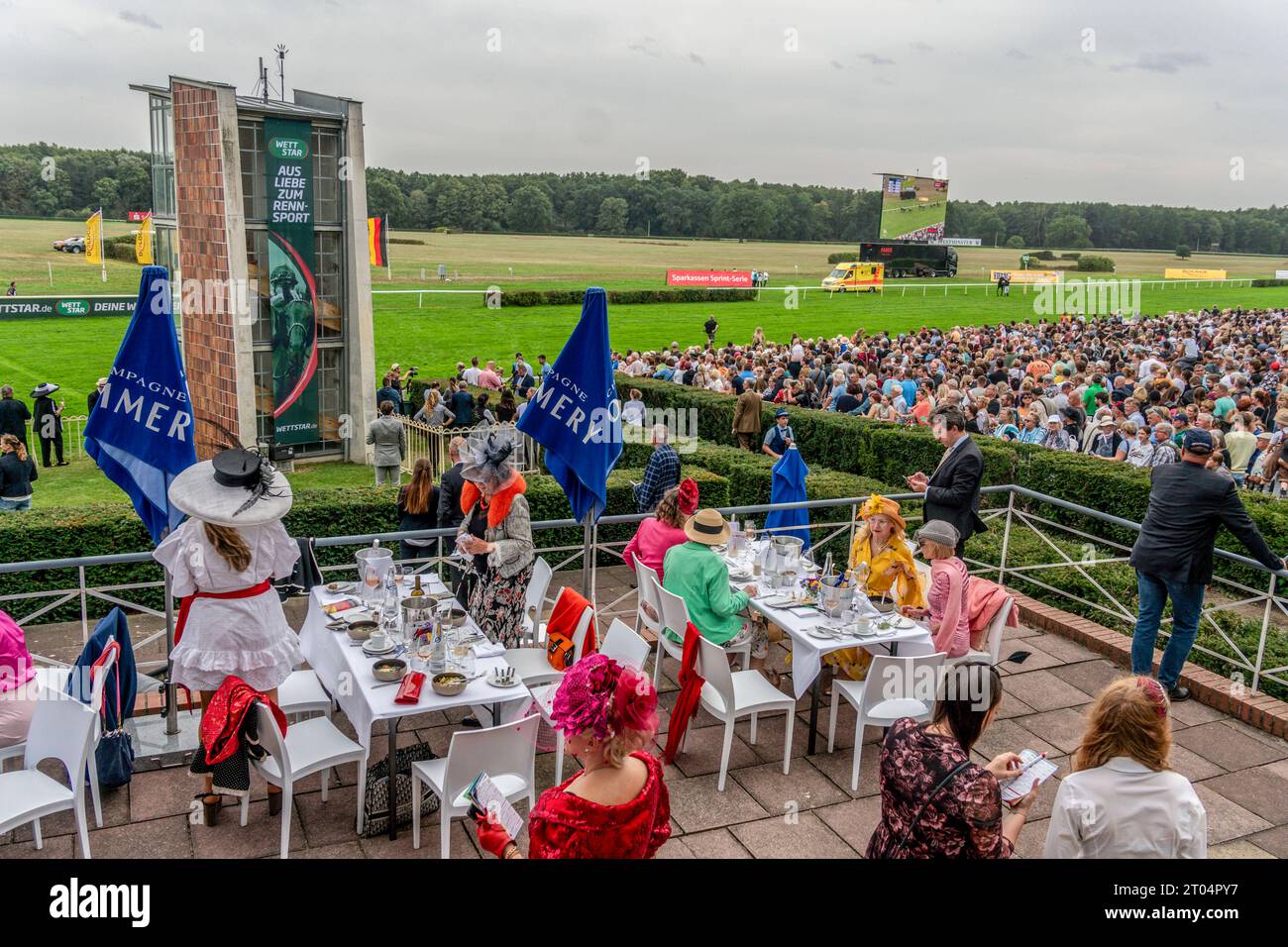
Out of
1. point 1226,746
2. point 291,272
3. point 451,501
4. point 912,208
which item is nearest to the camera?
point 1226,746

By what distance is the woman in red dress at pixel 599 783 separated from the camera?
9.87 feet

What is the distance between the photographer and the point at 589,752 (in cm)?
306

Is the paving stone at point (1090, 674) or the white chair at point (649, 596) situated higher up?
the white chair at point (649, 596)

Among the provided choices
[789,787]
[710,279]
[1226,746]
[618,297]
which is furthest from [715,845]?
[710,279]

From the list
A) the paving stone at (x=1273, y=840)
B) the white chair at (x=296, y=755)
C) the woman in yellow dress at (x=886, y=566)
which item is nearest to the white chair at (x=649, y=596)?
the woman in yellow dress at (x=886, y=566)

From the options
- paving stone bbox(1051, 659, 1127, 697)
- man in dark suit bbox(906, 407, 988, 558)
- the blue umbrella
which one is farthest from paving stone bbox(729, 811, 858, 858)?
the blue umbrella

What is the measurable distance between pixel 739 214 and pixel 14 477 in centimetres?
10132

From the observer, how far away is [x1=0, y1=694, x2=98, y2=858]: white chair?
4.60m

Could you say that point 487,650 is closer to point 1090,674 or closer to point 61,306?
point 1090,674

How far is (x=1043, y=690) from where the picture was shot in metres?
7.34

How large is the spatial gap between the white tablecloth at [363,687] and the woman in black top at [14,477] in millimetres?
7715

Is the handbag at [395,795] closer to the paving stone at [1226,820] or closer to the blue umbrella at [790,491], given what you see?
the paving stone at [1226,820]

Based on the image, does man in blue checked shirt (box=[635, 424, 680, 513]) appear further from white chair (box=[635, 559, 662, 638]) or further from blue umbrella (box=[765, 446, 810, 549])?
white chair (box=[635, 559, 662, 638])
